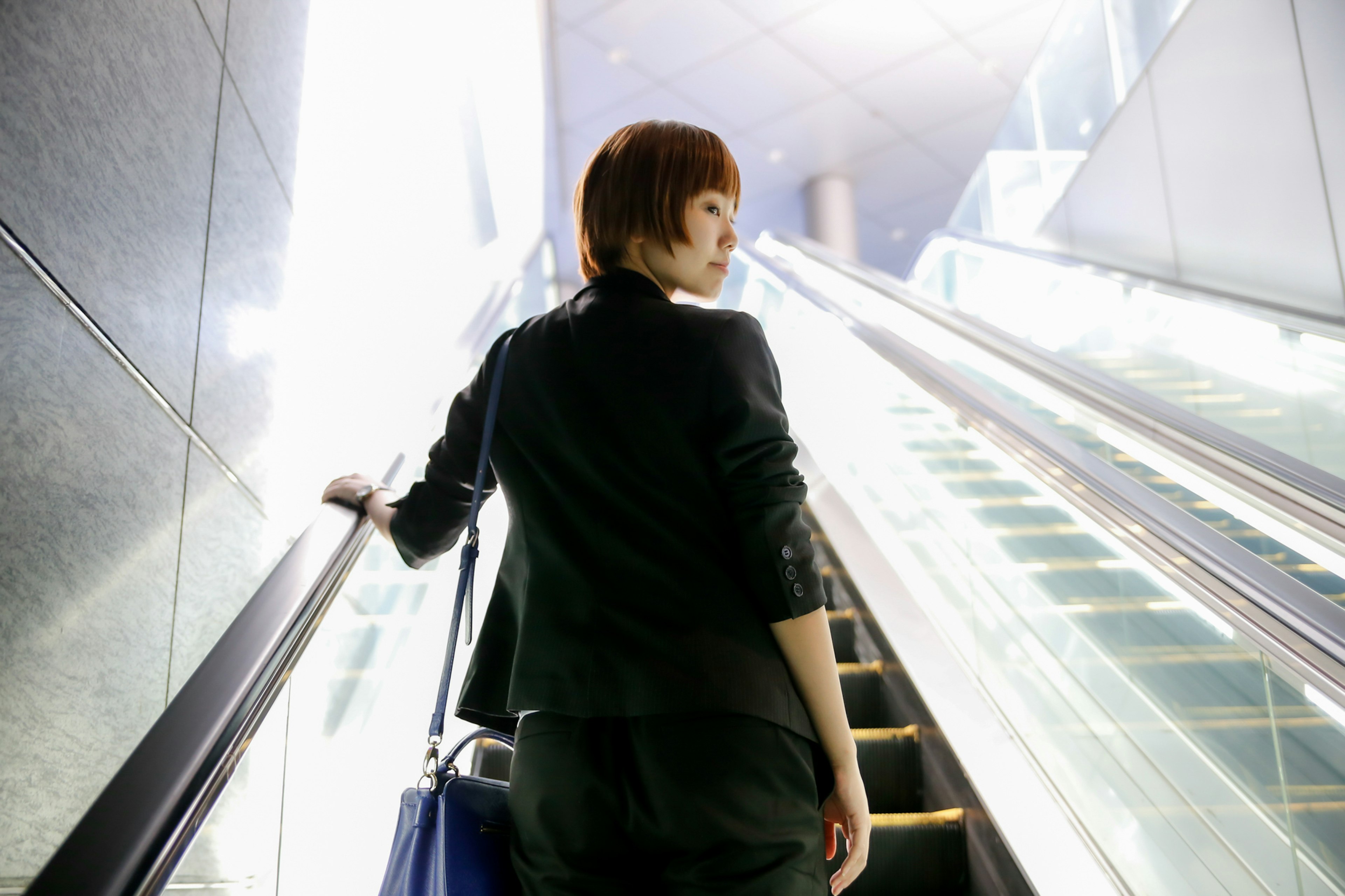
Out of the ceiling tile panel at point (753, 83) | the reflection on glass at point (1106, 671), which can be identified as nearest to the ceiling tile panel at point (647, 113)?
the ceiling tile panel at point (753, 83)

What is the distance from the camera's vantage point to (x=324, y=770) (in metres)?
1.86

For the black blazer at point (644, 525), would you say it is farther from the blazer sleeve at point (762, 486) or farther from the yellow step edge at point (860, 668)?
the yellow step edge at point (860, 668)

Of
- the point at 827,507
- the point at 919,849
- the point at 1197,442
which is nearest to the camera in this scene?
the point at 1197,442

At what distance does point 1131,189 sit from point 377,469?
4999 millimetres

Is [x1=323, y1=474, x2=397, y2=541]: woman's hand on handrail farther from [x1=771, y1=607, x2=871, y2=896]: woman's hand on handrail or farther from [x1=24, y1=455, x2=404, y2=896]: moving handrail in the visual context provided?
[x1=771, y1=607, x2=871, y2=896]: woman's hand on handrail

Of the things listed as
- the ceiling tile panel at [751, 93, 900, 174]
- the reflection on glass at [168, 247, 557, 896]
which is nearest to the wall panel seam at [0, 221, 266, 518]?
the reflection on glass at [168, 247, 557, 896]

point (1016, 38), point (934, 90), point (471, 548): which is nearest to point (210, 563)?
point (471, 548)

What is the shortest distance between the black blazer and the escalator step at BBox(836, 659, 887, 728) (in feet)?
6.86

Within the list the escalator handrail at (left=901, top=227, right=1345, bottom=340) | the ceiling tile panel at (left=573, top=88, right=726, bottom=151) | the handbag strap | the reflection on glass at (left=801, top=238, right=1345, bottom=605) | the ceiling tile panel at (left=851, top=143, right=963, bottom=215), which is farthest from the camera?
the ceiling tile panel at (left=851, top=143, right=963, bottom=215)

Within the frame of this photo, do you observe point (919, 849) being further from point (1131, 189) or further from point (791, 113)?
point (791, 113)

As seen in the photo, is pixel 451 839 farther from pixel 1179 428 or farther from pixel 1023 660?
pixel 1023 660

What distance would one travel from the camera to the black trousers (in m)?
0.91

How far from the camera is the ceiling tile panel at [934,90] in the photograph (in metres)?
8.88

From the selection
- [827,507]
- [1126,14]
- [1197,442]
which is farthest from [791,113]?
[1197,442]
